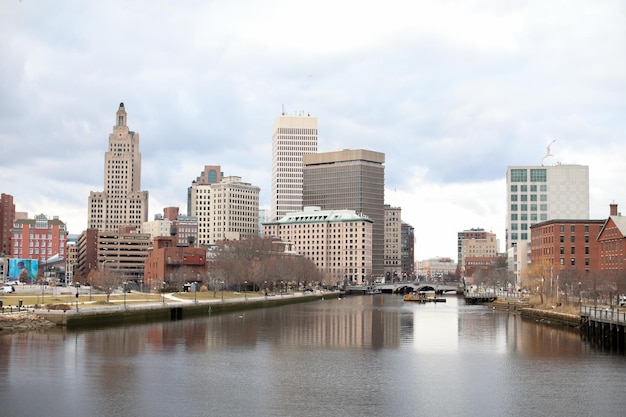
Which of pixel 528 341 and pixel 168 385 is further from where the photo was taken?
pixel 528 341

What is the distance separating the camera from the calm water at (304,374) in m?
40.0

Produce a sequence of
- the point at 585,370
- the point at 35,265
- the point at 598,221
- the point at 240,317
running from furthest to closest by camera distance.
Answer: the point at 35,265 < the point at 598,221 < the point at 240,317 < the point at 585,370

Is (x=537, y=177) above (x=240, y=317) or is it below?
above

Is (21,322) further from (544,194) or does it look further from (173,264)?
(544,194)

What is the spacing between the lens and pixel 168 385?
Answer: 45.7 metres

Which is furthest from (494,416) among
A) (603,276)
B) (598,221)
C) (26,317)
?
(598,221)

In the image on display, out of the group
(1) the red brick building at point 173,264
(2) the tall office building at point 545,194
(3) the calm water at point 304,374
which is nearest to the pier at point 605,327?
(3) the calm water at point 304,374

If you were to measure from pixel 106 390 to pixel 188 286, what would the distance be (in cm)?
11033

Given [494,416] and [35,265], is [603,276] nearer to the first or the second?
[494,416]

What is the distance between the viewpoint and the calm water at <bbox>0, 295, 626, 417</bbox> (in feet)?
131

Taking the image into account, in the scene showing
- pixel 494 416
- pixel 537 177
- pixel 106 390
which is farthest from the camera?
pixel 537 177

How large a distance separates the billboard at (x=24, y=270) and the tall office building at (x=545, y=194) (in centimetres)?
12237

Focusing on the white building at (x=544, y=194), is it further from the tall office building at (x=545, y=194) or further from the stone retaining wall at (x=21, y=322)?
the stone retaining wall at (x=21, y=322)

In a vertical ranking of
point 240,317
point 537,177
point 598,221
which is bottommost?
point 240,317
